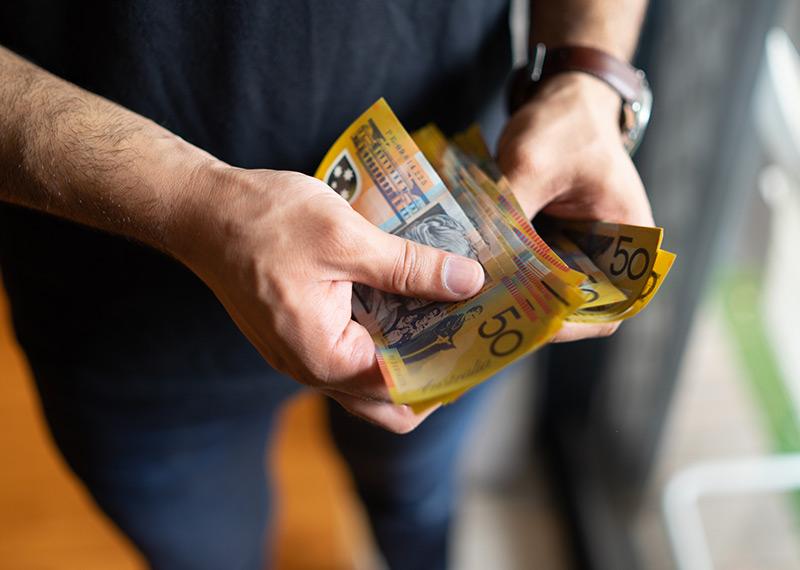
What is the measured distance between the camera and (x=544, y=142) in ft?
2.25

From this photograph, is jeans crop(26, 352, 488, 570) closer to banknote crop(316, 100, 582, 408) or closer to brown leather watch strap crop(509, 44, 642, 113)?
banknote crop(316, 100, 582, 408)

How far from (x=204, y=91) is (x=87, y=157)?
12 cm

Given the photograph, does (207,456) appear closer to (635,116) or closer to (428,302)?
(428,302)

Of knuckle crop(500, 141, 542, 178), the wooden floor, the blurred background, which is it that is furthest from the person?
the wooden floor

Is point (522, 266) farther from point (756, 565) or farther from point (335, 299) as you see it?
A: point (756, 565)

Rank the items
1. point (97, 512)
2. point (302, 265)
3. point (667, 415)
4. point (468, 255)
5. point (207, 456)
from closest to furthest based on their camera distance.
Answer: point (302, 265), point (468, 255), point (207, 456), point (667, 415), point (97, 512)

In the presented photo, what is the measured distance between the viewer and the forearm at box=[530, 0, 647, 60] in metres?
0.76

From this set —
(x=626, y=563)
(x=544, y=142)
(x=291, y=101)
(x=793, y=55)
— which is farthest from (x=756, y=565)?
(x=291, y=101)

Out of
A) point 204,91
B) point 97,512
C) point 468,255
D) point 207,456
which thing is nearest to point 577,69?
point 468,255

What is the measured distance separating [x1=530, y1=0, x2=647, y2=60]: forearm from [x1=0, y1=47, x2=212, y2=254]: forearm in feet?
1.20

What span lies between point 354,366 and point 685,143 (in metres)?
0.66

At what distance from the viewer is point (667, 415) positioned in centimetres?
126

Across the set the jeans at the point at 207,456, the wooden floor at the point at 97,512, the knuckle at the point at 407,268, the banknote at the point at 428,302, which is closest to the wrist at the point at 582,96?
the banknote at the point at 428,302

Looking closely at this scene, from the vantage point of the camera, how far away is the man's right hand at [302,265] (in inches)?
21.5
